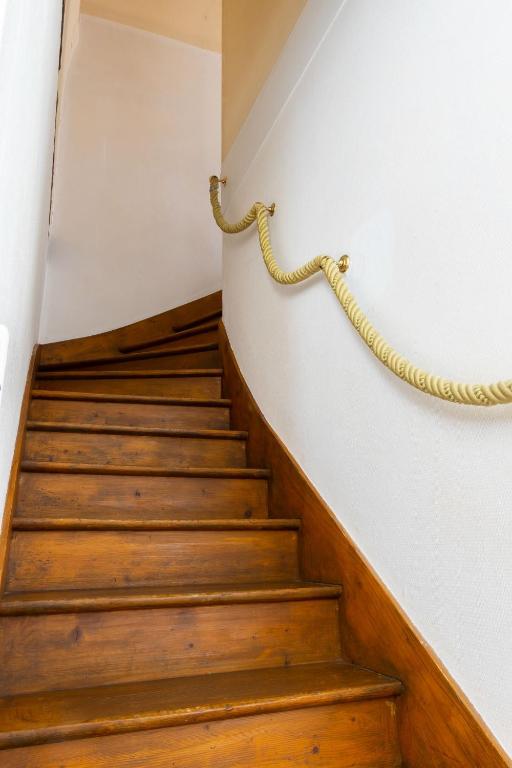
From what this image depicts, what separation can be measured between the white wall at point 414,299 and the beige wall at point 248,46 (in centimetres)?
27

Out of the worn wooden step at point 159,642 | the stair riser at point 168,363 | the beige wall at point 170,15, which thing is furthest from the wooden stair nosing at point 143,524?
the beige wall at point 170,15

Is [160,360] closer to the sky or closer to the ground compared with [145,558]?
closer to the sky

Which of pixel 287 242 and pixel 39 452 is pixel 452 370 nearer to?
pixel 287 242

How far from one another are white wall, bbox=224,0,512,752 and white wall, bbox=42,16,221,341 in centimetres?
188

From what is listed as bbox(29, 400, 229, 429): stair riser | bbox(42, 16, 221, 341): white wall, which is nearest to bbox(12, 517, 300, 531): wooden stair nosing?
bbox(29, 400, 229, 429): stair riser

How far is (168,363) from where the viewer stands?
3037 millimetres

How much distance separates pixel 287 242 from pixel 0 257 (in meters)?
1.24

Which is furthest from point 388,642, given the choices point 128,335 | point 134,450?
point 128,335

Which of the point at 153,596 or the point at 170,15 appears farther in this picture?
the point at 170,15

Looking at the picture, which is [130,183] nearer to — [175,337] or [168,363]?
[175,337]

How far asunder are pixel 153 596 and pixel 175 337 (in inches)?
80.2

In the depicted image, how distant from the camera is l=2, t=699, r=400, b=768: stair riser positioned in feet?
3.49

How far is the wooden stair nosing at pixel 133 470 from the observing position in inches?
69.4

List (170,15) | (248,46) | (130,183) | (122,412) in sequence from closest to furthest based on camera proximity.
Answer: (122,412) < (248,46) < (130,183) < (170,15)
